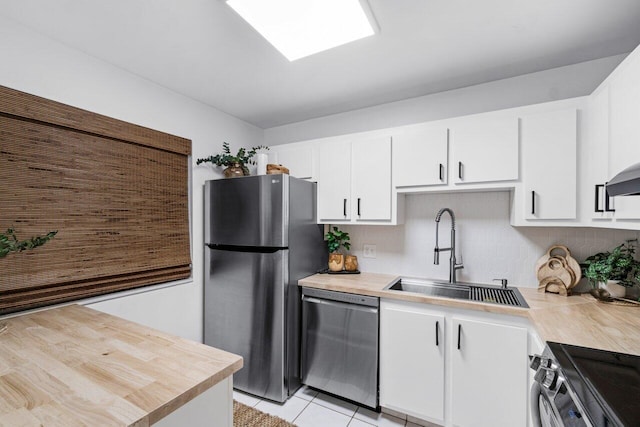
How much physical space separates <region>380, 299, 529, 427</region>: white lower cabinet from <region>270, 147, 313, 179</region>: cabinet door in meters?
1.29

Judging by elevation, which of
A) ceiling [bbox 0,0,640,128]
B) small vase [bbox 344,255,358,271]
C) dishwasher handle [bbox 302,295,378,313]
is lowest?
dishwasher handle [bbox 302,295,378,313]

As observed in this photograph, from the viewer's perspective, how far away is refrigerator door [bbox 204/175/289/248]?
211cm

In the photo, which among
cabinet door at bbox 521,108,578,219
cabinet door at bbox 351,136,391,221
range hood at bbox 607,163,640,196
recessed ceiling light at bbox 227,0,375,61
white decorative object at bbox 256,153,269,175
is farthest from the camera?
white decorative object at bbox 256,153,269,175

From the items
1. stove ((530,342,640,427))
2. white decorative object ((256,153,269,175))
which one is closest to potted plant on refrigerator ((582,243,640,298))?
stove ((530,342,640,427))

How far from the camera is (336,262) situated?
8.20 ft

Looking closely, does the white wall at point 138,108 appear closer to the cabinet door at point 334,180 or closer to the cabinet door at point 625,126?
the cabinet door at point 334,180

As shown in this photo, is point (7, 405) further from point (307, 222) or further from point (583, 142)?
point (583, 142)

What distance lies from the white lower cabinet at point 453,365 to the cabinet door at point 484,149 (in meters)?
0.89

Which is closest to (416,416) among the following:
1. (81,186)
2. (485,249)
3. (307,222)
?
(485,249)

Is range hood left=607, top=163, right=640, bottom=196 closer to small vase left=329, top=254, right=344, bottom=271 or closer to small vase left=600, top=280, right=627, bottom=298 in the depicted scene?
small vase left=600, top=280, right=627, bottom=298

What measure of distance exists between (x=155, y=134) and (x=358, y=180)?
1.59m

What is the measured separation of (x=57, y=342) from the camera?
3.71 ft

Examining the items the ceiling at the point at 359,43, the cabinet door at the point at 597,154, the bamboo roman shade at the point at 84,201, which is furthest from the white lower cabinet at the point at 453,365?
the bamboo roman shade at the point at 84,201

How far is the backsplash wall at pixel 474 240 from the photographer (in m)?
1.91
